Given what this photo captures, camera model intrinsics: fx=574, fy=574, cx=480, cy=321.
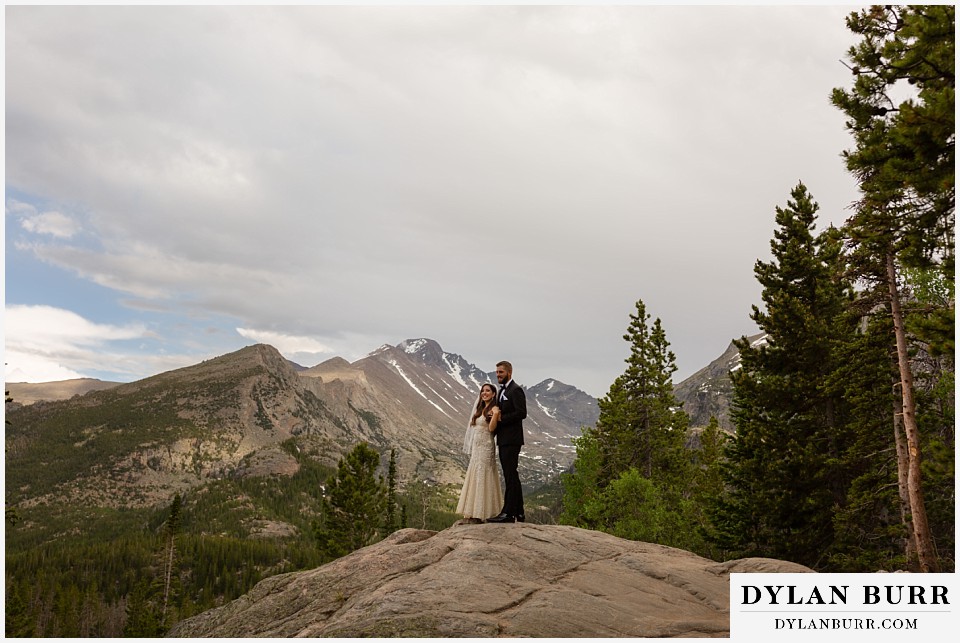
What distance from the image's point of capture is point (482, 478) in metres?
15.7

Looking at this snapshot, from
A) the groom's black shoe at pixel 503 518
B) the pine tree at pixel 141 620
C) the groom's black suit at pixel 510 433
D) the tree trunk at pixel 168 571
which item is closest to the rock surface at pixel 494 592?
the groom's black shoe at pixel 503 518

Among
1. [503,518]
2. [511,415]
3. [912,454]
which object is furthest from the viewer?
[912,454]

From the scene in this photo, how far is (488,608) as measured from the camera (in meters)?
10.1

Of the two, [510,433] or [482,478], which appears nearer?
[510,433]

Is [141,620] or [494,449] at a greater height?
[494,449]

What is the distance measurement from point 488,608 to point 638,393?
3919cm

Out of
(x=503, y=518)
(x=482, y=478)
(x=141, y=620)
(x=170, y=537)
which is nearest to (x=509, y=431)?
(x=482, y=478)

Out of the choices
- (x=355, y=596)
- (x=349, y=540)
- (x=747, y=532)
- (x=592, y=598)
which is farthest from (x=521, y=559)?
(x=349, y=540)

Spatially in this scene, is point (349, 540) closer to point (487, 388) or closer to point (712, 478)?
point (712, 478)

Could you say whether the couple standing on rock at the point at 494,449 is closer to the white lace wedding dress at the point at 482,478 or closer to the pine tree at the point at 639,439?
the white lace wedding dress at the point at 482,478

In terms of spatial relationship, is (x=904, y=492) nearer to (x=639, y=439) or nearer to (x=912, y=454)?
(x=912, y=454)

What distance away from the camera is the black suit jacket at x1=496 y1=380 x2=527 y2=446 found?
50.0ft

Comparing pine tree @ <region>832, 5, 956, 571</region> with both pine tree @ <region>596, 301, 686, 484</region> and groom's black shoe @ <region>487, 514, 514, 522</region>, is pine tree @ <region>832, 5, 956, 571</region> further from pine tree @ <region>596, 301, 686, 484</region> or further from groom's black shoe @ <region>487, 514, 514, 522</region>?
pine tree @ <region>596, 301, 686, 484</region>

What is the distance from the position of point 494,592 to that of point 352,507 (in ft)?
225
